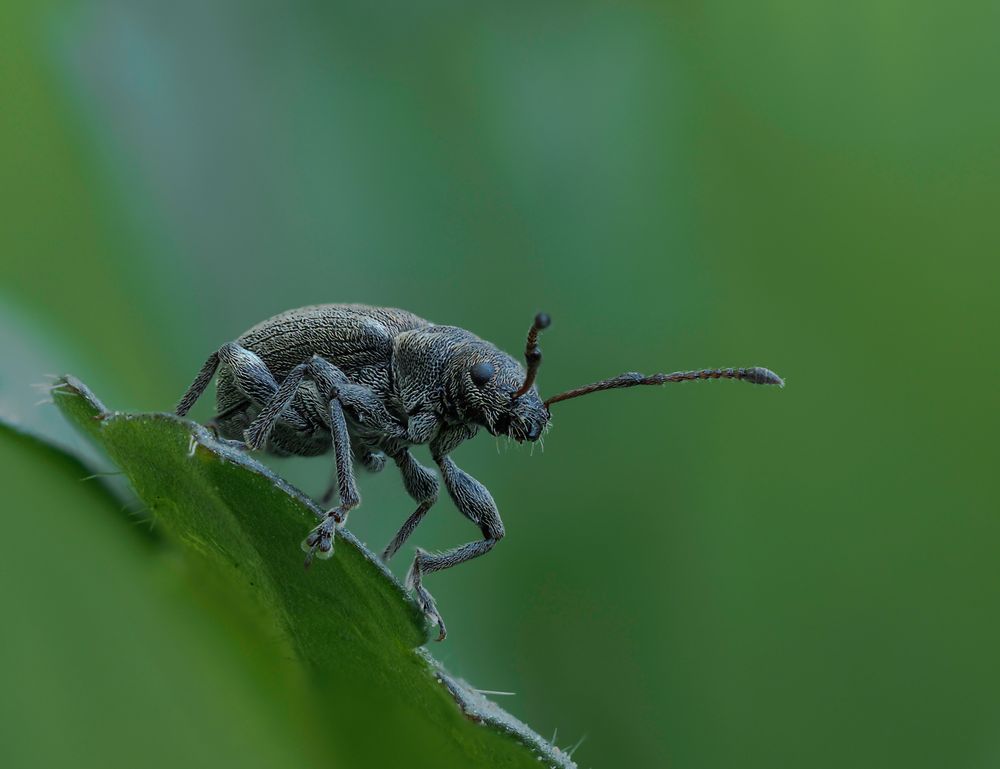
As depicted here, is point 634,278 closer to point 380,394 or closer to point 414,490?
point 380,394

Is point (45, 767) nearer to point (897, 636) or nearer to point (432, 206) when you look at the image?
point (897, 636)

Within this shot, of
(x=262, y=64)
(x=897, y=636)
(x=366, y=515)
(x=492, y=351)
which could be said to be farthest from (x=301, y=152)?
(x=897, y=636)

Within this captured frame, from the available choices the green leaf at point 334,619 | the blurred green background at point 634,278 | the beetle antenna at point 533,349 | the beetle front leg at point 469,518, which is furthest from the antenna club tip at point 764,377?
the green leaf at point 334,619

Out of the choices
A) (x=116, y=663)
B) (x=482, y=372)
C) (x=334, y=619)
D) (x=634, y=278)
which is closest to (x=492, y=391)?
(x=482, y=372)

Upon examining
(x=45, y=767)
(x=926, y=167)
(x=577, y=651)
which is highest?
(x=926, y=167)

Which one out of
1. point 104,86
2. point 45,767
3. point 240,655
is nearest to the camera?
point 45,767

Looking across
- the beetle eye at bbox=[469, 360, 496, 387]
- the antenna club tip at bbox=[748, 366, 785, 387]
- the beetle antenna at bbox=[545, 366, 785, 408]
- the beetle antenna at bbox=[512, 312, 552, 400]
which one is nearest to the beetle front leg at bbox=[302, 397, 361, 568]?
the beetle eye at bbox=[469, 360, 496, 387]
